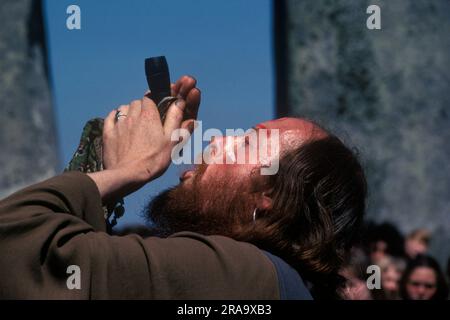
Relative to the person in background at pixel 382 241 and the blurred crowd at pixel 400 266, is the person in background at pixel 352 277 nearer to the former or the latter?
the blurred crowd at pixel 400 266

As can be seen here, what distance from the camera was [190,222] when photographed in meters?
1.73

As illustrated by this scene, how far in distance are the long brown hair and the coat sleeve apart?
0.53 feet

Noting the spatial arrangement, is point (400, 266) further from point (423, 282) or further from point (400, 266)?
point (423, 282)

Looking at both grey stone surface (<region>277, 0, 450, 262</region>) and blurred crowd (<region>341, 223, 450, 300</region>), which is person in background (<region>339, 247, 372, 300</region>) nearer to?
blurred crowd (<region>341, 223, 450, 300</region>)

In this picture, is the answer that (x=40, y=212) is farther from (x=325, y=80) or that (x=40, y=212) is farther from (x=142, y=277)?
(x=325, y=80)

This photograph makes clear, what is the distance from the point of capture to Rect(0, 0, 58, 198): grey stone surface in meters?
3.30

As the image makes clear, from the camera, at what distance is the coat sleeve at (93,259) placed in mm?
1377

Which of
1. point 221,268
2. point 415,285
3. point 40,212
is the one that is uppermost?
point 40,212

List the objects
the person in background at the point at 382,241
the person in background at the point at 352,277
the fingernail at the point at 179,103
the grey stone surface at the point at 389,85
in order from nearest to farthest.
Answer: the fingernail at the point at 179,103 < the person in background at the point at 352,277 < the person in background at the point at 382,241 < the grey stone surface at the point at 389,85

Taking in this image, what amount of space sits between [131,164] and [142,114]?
0.37 ft

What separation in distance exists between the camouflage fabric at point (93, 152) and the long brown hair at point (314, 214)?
259 mm

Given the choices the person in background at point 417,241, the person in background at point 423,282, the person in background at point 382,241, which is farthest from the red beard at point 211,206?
the person in background at point 417,241
